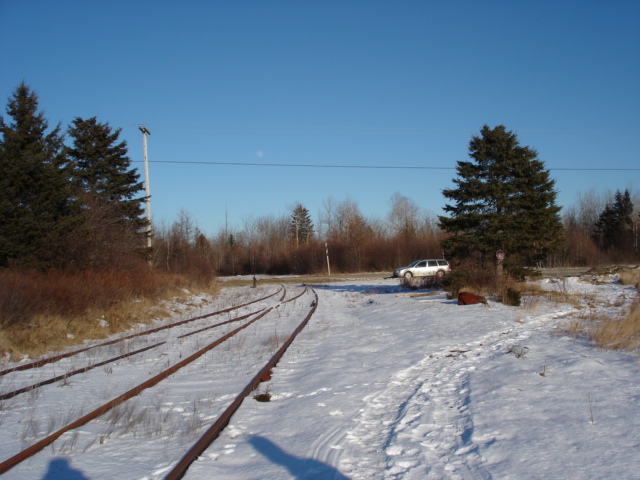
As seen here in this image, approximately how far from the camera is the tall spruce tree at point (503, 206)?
20.9 m

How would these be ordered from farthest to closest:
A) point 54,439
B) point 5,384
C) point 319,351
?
point 319,351
point 5,384
point 54,439

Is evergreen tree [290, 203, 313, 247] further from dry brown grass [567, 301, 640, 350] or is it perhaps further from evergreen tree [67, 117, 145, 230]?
dry brown grass [567, 301, 640, 350]

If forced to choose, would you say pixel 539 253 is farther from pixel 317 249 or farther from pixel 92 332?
pixel 317 249

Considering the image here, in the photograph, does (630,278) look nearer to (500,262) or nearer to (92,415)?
(500,262)

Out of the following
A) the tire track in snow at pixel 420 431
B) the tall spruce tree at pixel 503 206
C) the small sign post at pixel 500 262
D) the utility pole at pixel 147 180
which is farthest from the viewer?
the utility pole at pixel 147 180

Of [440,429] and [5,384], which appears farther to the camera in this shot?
[5,384]

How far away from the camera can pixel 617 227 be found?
66562 mm

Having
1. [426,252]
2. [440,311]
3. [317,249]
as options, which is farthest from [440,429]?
[317,249]

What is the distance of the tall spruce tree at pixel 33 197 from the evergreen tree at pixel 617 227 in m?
66.5

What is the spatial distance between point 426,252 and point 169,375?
60.2m

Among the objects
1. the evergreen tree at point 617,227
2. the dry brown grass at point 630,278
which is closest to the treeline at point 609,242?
the evergreen tree at point 617,227

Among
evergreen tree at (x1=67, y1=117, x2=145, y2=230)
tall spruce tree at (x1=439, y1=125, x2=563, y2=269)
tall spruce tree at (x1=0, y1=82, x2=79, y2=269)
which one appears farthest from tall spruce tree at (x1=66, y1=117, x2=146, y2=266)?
tall spruce tree at (x1=439, y1=125, x2=563, y2=269)

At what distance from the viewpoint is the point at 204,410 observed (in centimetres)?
560

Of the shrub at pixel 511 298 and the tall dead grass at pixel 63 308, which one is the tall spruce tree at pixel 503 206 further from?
the tall dead grass at pixel 63 308
